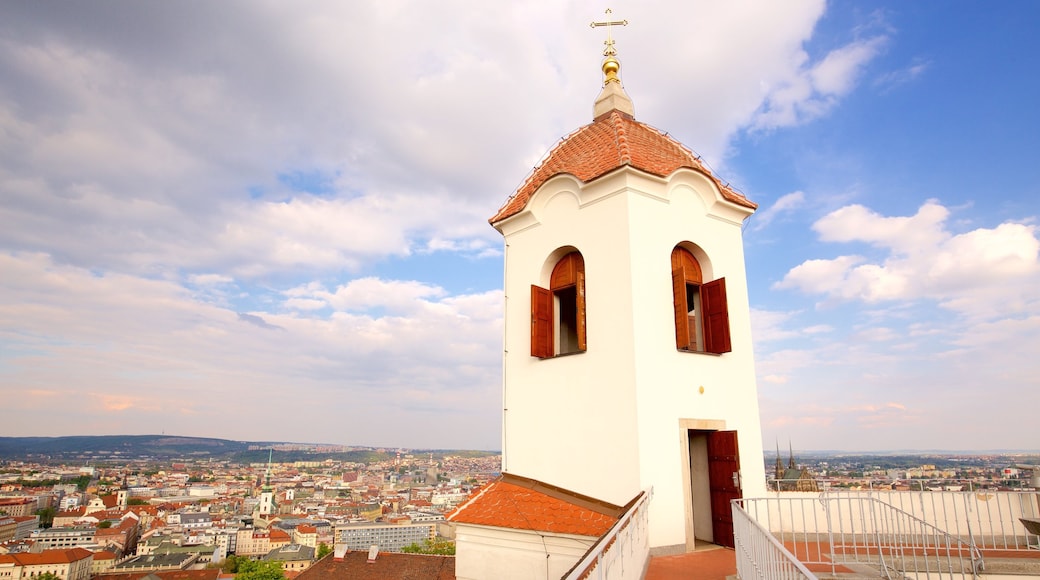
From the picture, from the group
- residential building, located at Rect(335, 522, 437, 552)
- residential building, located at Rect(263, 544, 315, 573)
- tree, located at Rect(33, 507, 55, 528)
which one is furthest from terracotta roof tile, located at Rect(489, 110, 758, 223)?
tree, located at Rect(33, 507, 55, 528)

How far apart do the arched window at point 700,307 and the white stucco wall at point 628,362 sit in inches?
6.9

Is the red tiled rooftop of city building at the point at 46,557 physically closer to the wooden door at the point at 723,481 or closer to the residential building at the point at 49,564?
the residential building at the point at 49,564

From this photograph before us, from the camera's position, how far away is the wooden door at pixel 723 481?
9172 millimetres

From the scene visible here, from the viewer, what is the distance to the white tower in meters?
8.94

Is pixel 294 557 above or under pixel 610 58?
under

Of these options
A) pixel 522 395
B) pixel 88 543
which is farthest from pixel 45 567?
pixel 522 395

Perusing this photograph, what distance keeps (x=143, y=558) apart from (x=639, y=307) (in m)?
131

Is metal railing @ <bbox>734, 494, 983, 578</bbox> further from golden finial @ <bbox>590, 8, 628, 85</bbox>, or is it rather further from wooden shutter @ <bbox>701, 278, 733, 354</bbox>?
golden finial @ <bbox>590, 8, 628, 85</bbox>

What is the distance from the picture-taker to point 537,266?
10984 mm

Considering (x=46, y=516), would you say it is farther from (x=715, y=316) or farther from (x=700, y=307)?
(x=715, y=316)

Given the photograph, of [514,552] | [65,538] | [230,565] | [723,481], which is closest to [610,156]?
[723,481]

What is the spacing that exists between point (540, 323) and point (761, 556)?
19.7 ft

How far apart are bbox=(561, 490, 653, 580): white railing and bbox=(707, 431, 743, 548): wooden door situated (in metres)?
1.91

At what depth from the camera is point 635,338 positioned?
908 centimetres
